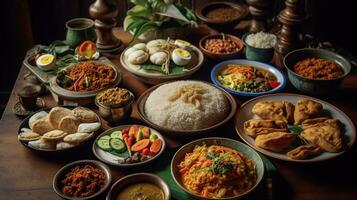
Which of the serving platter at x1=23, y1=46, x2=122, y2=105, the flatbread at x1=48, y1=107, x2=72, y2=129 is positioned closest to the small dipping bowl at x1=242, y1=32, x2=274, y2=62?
the serving platter at x1=23, y1=46, x2=122, y2=105

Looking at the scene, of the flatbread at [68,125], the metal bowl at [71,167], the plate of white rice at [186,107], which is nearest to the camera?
the metal bowl at [71,167]

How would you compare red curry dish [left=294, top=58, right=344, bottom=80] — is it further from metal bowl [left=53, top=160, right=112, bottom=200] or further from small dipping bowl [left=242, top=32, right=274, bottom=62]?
metal bowl [left=53, top=160, right=112, bottom=200]

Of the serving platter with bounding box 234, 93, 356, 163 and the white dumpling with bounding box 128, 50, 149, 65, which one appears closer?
the serving platter with bounding box 234, 93, 356, 163

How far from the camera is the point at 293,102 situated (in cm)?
247

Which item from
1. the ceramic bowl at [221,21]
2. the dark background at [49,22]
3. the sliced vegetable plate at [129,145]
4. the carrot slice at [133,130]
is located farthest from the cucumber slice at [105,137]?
the dark background at [49,22]

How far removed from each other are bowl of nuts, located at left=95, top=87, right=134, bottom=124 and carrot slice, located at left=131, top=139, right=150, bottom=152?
0.73 feet

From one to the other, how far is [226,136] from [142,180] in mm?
586

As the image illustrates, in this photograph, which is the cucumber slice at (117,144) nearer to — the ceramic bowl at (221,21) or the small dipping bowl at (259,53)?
the small dipping bowl at (259,53)

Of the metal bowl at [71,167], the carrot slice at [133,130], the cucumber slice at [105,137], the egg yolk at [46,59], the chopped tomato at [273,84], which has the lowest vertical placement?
the cucumber slice at [105,137]

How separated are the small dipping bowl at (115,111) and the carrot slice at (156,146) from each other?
267mm

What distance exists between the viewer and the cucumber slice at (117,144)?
211 centimetres

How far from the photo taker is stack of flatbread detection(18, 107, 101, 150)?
6.84 ft

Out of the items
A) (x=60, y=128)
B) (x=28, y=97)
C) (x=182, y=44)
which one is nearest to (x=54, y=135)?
(x=60, y=128)

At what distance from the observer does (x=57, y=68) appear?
273 centimetres
